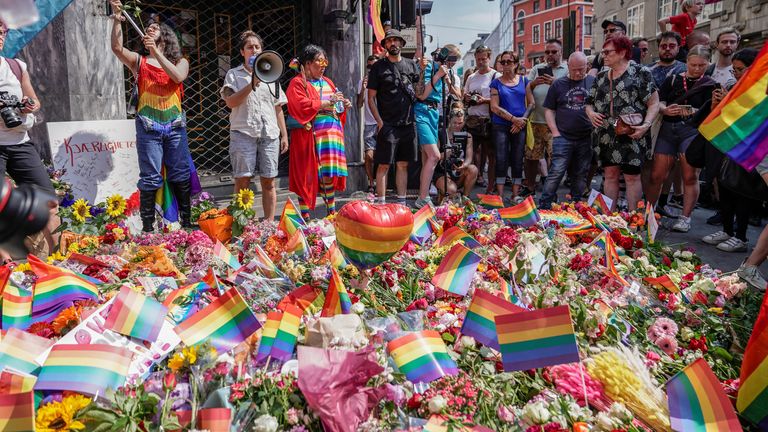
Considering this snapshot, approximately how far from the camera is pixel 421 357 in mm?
1714

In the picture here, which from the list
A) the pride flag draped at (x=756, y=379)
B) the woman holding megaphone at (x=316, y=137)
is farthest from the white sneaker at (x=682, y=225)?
the pride flag draped at (x=756, y=379)

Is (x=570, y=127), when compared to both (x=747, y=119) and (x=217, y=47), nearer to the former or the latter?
(x=747, y=119)

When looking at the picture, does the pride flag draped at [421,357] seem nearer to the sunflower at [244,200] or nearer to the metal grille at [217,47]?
the sunflower at [244,200]

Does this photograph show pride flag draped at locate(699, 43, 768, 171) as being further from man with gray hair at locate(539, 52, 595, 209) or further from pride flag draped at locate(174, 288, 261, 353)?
man with gray hair at locate(539, 52, 595, 209)

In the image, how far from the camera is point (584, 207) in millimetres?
3672

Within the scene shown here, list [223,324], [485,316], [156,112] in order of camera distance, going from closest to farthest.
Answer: [223,324] → [485,316] → [156,112]

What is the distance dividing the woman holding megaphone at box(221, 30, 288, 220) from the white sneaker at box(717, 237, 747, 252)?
11.8ft

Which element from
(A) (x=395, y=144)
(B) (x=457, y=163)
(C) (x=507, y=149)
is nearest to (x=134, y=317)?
(A) (x=395, y=144)

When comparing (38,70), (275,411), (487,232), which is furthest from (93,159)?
(275,411)

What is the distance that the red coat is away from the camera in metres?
4.48

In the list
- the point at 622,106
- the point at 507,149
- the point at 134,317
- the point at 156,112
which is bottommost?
the point at 134,317

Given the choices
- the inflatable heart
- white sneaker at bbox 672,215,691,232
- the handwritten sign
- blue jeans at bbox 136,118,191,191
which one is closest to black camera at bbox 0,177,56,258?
the inflatable heart

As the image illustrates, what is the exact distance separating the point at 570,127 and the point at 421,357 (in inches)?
157

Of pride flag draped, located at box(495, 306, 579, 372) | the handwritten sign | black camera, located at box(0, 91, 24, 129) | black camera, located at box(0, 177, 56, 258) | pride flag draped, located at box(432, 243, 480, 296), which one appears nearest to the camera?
black camera, located at box(0, 177, 56, 258)
